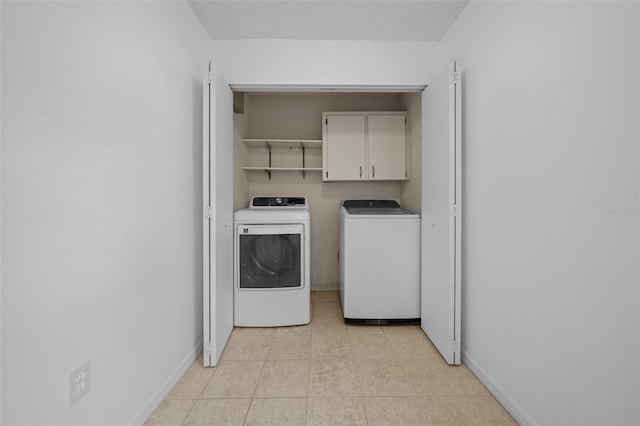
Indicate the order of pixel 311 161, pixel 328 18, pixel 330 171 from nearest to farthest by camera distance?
1. pixel 328 18
2. pixel 330 171
3. pixel 311 161

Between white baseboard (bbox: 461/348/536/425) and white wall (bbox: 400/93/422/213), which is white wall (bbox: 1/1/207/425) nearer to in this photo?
white baseboard (bbox: 461/348/536/425)

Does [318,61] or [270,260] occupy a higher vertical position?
[318,61]

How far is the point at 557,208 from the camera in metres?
1.18

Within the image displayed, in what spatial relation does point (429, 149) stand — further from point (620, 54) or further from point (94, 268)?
point (94, 268)

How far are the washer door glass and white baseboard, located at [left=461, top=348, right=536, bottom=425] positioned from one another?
4.44 feet

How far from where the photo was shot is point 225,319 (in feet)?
7.04

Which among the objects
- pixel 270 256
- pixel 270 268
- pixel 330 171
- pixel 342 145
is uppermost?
pixel 342 145

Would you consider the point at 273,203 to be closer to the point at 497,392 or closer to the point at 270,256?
the point at 270,256

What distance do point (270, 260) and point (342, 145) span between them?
1.55 meters

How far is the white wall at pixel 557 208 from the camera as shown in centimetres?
94

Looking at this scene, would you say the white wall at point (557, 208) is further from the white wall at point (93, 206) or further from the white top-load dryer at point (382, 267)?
the white wall at point (93, 206)

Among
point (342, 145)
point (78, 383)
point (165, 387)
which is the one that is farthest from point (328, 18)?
point (165, 387)

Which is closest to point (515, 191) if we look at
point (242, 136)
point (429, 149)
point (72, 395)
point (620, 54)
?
point (620, 54)

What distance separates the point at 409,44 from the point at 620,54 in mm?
1618
